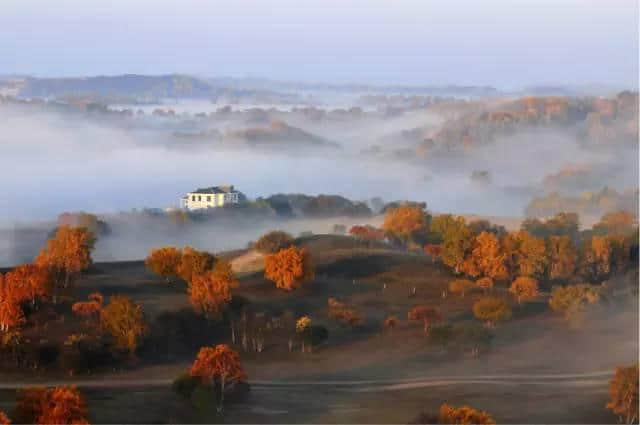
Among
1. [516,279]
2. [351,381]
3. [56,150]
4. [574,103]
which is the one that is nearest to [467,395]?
[351,381]

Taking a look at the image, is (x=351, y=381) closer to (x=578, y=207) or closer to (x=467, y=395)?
(x=467, y=395)

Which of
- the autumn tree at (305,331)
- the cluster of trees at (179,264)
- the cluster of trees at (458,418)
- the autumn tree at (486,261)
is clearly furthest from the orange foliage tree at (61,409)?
the autumn tree at (486,261)

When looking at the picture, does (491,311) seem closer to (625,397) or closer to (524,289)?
(524,289)

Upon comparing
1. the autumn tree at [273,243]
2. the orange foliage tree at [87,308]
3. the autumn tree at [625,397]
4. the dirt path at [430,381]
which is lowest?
the dirt path at [430,381]

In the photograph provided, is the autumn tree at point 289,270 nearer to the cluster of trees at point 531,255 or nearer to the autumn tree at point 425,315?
the autumn tree at point 425,315

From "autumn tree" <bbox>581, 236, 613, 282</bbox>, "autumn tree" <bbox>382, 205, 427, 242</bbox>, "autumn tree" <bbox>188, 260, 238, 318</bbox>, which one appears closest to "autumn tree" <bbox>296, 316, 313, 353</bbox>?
"autumn tree" <bbox>188, 260, 238, 318</bbox>

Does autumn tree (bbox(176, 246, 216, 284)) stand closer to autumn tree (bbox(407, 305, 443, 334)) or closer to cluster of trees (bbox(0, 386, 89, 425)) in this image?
autumn tree (bbox(407, 305, 443, 334))

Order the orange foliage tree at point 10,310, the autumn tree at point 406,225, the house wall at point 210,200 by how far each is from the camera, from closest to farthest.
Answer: the orange foliage tree at point 10,310
the autumn tree at point 406,225
the house wall at point 210,200
